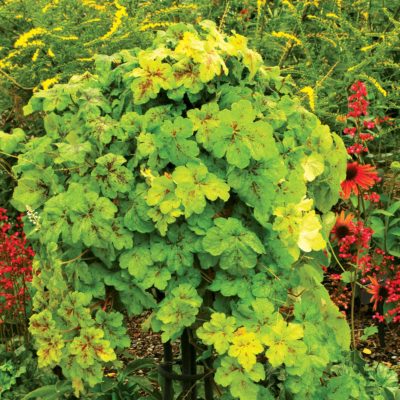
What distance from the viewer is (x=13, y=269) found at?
313cm

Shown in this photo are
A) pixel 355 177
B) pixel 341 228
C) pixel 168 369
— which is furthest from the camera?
pixel 341 228

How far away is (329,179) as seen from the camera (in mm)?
2352

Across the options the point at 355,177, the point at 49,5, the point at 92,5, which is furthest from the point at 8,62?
the point at 355,177

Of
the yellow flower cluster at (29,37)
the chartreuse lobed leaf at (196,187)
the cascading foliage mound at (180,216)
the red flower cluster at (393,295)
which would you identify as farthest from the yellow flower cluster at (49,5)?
the red flower cluster at (393,295)

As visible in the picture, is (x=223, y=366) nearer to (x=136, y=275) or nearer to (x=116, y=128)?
(x=136, y=275)

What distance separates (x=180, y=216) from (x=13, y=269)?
141 centimetres

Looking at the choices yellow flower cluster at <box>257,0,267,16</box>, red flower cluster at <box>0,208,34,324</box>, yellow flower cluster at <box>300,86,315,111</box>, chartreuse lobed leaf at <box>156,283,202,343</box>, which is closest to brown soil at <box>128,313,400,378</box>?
red flower cluster at <box>0,208,34,324</box>

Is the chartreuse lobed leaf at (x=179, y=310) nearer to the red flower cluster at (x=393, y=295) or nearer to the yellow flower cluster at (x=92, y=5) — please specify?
the red flower cluster at (x=393, y=295)

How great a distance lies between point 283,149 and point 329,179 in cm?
30

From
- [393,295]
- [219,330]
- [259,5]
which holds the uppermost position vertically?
[259,5]

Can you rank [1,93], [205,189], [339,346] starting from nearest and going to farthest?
[205,189] < [339,346] < [1,93]

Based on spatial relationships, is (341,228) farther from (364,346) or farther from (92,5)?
(92,5)

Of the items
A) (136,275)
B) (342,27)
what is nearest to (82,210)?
(136,275)

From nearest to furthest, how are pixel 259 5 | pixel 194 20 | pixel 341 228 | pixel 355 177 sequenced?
pixel 355 177 < pixel 341 228 < pixel 259 5 < pixel 194 20
